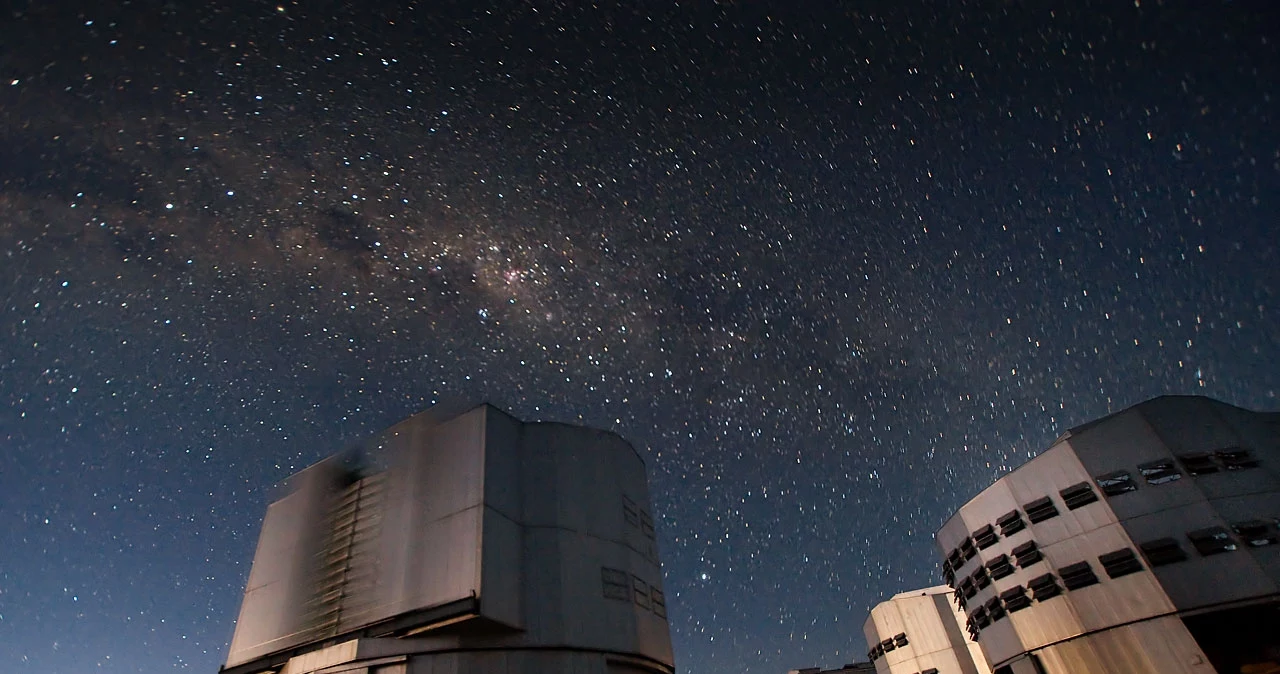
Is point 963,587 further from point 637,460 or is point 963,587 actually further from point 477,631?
point 477,631

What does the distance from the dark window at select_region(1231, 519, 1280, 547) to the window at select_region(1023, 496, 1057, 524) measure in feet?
23.4

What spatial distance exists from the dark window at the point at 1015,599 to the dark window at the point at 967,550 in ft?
11.8

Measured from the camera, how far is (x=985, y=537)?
3700 cm

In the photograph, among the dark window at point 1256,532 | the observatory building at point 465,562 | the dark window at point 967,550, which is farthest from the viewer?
the dark window at point 967,550

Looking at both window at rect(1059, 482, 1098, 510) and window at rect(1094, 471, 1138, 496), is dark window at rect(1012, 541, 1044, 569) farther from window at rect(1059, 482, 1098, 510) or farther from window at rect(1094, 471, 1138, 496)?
window at rect(1094, 471, 1138, 496)

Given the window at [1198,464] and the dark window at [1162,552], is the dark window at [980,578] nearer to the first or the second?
the dark window at [1162,552]

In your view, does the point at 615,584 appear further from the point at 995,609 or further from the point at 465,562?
the point at 995,609

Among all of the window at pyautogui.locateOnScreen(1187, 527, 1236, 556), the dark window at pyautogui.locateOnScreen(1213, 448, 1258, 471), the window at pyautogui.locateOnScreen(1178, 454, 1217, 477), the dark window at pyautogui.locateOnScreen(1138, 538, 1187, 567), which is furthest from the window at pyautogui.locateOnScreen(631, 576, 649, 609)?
the dark window at pyautogui.locateOnScreen(1213, 448, 1258, 471)

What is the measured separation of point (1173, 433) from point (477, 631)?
33.1 metres

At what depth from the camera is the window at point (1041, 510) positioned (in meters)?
32.2

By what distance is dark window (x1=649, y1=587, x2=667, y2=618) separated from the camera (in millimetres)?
24406

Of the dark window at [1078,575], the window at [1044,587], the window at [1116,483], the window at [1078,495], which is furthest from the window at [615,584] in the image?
the window at [1116,483]

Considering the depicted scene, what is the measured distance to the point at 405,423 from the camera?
2552cm

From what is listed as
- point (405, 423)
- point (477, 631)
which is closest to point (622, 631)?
point (477, 631)
